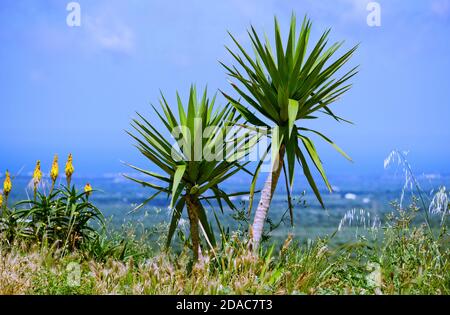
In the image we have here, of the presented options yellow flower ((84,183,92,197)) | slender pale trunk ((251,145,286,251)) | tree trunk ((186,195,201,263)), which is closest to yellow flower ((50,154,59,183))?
yellow flower ((84,183,92,197))

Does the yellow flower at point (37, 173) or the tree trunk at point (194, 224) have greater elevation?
the yellow flower at point (37, 173)

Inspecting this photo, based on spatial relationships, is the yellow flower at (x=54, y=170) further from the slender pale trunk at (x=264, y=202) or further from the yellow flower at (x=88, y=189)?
the slender pale trunk at (x=264, y=202)

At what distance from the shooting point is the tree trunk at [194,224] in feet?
18.4

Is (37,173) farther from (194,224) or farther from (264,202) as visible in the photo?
(264,202)

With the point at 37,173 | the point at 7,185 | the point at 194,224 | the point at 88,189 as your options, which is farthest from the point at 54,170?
the point at 194,224

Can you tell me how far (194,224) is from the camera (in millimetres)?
5625

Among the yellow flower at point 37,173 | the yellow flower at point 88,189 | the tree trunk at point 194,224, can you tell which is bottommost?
the tree trunk at point 194,224

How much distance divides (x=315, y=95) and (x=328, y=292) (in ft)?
5.80

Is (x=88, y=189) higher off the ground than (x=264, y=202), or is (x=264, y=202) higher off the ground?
(x=88, y=189)

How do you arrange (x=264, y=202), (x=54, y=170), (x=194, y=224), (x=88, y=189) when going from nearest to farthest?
(x=264, y=202) → (x=194, y=224) → (x=54, y=170) → (x=88, y=189)

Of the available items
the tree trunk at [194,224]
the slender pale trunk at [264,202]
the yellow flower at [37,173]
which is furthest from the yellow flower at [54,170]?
the slender pale trunk at [264,202]

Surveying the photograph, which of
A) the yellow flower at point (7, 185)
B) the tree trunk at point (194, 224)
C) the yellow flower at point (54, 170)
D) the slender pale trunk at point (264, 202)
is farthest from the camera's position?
the yellow flower at point (7, 185)

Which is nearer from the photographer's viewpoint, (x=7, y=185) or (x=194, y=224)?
(x=194, y=224)

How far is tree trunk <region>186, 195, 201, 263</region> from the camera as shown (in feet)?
18.4
